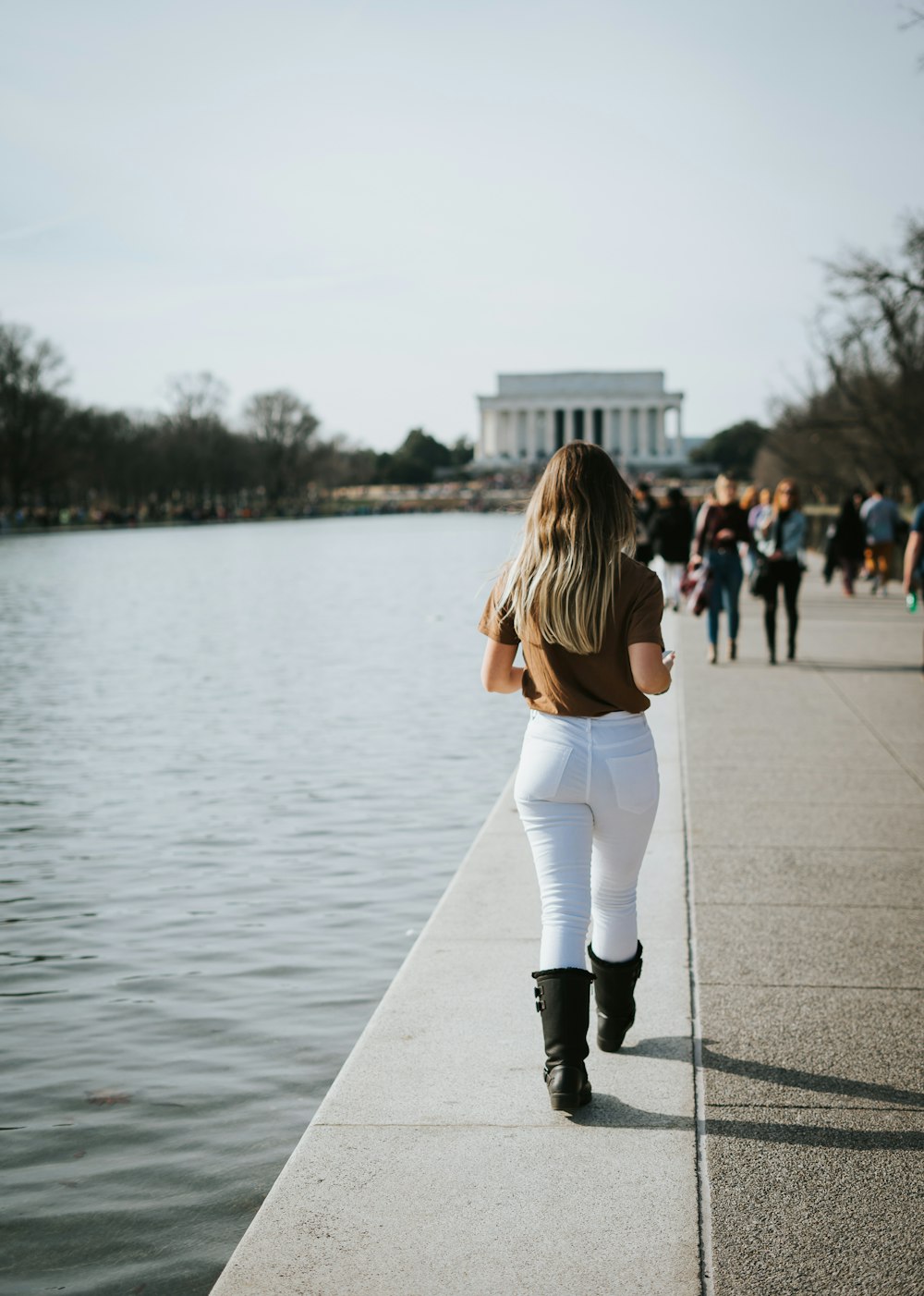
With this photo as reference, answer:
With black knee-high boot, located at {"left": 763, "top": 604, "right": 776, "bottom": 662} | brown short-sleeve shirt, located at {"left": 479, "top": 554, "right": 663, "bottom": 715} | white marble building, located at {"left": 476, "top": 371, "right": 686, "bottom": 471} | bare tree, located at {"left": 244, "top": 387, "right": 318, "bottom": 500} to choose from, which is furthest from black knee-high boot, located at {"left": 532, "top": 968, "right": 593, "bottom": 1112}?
white marble building, located at {"left": 476, "top": 371, "right": 686, "bottom": 471}

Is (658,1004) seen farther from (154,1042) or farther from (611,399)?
(611,399)

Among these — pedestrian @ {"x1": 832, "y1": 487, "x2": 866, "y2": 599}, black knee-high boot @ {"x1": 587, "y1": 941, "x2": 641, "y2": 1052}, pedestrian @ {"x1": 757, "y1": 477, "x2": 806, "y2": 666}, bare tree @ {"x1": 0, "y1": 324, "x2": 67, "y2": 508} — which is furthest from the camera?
bare tree @ {"x1": 0, "y1": 324, "x2": 67, "y2": 508}

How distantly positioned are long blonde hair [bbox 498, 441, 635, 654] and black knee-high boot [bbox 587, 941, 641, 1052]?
0.98 metres

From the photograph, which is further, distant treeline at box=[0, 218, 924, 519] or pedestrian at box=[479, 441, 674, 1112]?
distant treeline at box=[0, 218, 924, 519]

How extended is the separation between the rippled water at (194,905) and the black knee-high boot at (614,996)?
3.24 feet

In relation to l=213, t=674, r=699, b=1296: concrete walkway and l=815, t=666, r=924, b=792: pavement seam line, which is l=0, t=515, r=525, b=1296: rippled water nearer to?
l=213, t=674, r=699, b=1296: concrete walkway

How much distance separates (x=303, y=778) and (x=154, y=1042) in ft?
16.1

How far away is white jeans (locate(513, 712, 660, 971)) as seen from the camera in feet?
12.8

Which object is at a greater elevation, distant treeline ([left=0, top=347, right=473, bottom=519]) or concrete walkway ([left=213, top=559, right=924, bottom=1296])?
distant treeline ([left=0, top=347, right=473, bottom=519])

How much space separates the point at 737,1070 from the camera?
13.8 feet

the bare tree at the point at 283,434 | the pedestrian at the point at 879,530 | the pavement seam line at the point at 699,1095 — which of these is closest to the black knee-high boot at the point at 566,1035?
the pavement seam line at the point at 699,1095

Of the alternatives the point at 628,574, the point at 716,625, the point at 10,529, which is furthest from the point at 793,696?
the point at 10,529

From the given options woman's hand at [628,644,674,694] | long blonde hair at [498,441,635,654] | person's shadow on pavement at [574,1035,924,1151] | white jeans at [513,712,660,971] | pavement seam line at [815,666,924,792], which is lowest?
pavement seam line at [815,666,924,792]

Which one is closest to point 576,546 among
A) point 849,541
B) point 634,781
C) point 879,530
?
point 634,781
